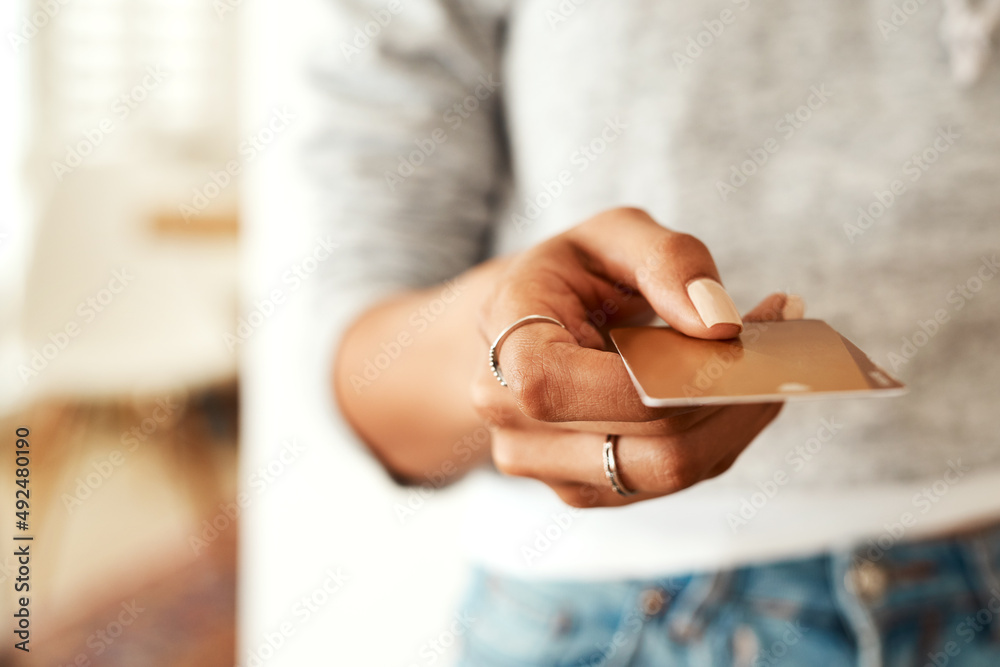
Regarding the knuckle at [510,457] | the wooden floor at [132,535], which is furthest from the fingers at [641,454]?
the wooden floor at [132,535]

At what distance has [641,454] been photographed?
226mm

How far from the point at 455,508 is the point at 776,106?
576mm

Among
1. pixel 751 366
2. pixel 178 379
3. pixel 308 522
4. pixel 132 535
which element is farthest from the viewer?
pixel 178 379

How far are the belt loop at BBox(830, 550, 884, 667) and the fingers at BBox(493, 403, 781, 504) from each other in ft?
0.59

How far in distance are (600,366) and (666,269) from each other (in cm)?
4

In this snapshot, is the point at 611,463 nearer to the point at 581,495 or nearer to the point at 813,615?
the point at 581,495

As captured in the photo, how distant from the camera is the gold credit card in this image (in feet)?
0.57

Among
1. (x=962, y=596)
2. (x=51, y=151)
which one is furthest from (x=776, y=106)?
(x=51, y=151)

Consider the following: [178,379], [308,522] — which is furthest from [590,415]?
[178,379]

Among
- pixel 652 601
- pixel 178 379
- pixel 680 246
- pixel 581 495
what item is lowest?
pixel 178 379

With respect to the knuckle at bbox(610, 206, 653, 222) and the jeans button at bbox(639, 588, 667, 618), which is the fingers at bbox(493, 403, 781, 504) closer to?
the knuckle at bbox(610, 206, 653, 222)

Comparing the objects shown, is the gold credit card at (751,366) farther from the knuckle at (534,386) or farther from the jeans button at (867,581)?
the jeans button at (867,581)

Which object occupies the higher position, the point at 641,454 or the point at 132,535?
the point at 641,454

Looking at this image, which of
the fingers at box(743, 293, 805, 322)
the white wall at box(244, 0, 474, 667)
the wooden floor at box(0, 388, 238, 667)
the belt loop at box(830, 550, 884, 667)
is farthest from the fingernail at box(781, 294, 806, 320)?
the wooden floor at box(0, 388, 238, 667)
